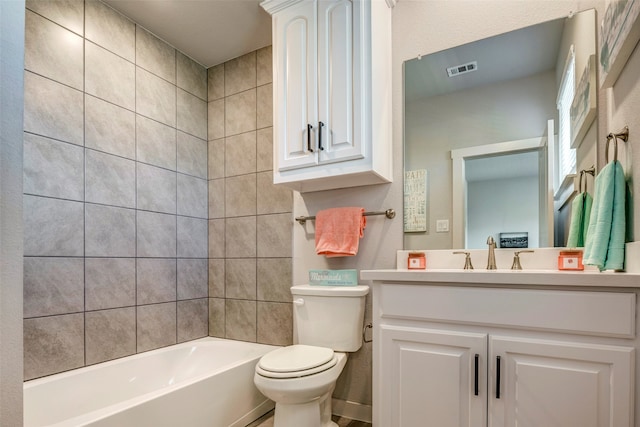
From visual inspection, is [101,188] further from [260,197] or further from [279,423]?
[279,423]

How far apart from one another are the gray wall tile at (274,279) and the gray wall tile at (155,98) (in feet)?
3.89

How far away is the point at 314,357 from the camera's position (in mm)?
1752

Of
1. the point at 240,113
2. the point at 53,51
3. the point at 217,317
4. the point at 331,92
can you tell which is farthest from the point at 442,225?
the point at 53,51

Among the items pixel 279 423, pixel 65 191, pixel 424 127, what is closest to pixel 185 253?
pixel 65 191

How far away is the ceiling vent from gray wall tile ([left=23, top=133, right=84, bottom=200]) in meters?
2.06

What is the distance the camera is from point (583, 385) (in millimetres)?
1152

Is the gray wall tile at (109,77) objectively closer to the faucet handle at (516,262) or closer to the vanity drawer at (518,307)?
the vanity drawer at (518,307)

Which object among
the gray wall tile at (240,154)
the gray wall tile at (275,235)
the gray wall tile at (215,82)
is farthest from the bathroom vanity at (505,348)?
the gray wall tile at (215,82)

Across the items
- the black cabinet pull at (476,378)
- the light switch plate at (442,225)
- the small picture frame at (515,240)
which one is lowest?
the black cabinet pull at (476,378)

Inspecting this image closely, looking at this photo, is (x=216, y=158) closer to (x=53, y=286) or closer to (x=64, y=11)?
(x=64, y=11)

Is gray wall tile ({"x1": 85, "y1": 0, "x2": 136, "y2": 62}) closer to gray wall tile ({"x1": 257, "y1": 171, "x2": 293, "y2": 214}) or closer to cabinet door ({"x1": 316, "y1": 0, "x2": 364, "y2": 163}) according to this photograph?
gray wall tile ({"x1": 257, "y1": 171, "x2": 293, "y2": 214})

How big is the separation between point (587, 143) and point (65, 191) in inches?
99.7

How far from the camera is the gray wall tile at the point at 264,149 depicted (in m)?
2.58

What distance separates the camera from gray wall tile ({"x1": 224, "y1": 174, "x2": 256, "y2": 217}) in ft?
8.63
